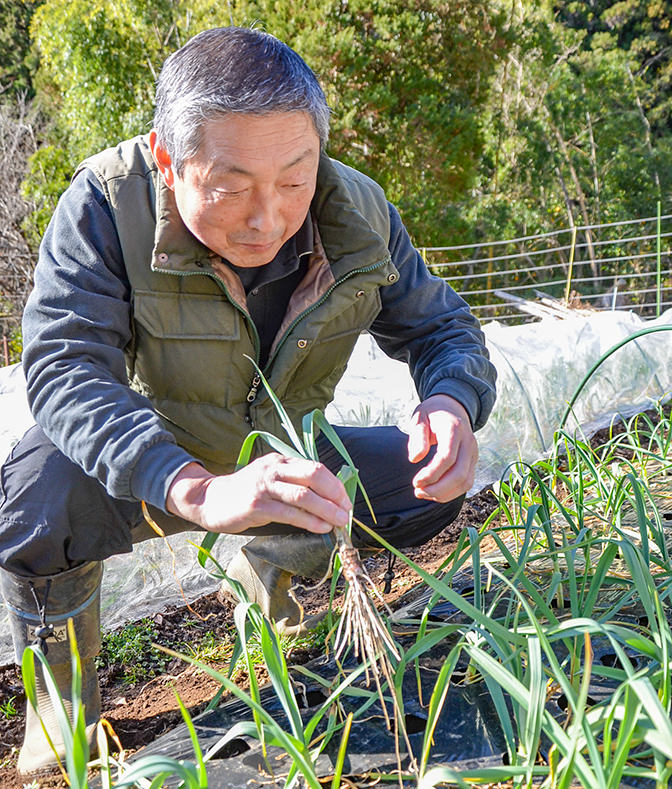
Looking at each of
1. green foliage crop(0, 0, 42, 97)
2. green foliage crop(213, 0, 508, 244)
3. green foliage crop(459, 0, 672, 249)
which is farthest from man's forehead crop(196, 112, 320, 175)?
green foliage crop(0, 0, 42, 97)

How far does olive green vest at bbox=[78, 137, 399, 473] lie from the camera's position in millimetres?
1521

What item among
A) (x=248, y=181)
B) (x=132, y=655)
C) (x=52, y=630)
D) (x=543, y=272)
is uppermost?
(x=248, y=181)

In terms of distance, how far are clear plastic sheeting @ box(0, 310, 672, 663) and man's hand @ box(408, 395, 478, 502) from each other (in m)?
0.69

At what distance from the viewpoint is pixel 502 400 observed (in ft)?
9.18

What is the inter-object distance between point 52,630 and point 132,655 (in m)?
0.50

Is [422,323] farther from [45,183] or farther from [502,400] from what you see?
[45,183]

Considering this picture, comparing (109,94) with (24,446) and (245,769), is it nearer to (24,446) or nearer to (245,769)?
(24,446)

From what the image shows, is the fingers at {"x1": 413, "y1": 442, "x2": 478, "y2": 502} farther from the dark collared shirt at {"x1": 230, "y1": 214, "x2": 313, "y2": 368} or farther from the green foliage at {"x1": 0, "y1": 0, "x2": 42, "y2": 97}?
the green foliage at {"x1": 0, "y1": 0, "x2": 42, "y2": 97}

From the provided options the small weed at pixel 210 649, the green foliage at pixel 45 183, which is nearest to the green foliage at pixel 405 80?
the green foliage at pixel 45 183

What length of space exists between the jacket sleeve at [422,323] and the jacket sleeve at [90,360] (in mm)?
569

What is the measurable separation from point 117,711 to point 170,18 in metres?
7.23

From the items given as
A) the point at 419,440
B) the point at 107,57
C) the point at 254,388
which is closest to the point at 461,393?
the point at 419,440

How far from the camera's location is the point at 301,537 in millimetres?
1856

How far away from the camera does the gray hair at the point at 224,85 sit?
1.29 meters
